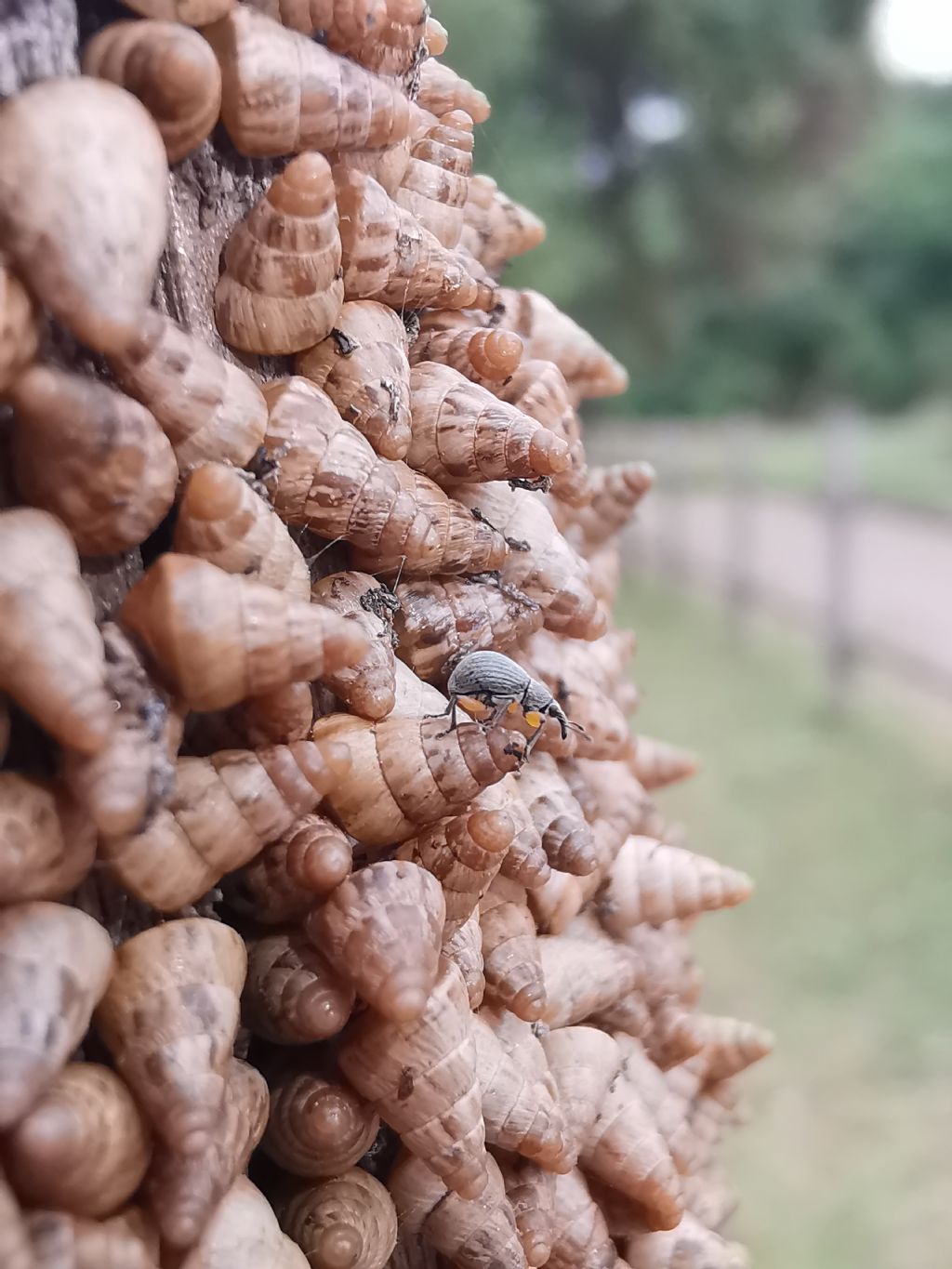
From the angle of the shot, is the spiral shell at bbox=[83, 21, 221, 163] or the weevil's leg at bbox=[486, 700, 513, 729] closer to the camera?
the spiral shell at bbox=[83, 21, 221, 163]

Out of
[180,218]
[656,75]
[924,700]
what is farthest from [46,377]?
[656,75]

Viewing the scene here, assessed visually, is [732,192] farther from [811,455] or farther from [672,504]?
[672,504]

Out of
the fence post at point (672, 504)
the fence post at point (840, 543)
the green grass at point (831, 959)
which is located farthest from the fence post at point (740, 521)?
the fence post at point (840, 543)

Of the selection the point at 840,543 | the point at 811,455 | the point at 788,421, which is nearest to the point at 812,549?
the point at 811,455

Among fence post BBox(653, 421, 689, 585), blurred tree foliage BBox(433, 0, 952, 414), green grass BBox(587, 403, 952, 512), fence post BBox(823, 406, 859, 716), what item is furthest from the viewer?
fence post BBox(653, 421, 689, 585)

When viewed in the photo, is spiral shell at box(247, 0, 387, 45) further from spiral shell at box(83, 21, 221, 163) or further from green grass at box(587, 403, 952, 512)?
green grass at box(587, 403, 952, 512)

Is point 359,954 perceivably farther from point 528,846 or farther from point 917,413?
point 917,413

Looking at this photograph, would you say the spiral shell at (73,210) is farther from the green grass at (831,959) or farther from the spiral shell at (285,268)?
the green grass at (831,959)

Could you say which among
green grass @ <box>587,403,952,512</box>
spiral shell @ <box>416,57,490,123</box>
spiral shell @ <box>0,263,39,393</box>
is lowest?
green grass @ <box>587,403,952,512</box>

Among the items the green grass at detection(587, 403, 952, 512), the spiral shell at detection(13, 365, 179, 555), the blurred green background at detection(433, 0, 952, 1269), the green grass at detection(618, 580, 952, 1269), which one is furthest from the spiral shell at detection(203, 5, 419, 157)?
the green grass at detection(587, 403, 952, 512)
